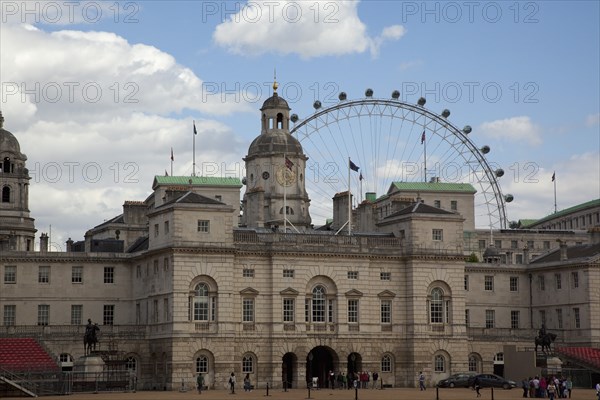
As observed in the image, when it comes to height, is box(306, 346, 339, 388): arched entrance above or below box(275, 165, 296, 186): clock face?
below

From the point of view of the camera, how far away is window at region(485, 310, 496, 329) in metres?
119

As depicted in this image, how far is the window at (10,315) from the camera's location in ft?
341

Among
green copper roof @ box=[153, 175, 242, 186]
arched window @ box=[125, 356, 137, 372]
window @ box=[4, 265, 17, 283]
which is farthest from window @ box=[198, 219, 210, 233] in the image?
green copper roof @ box=[153, 175, 242, 186]

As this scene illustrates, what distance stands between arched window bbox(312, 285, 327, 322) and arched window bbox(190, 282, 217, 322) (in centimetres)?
876

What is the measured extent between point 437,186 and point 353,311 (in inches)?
2605

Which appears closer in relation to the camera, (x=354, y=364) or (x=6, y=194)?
(x=354, y=364)

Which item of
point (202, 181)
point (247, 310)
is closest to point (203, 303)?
point (247, 310)

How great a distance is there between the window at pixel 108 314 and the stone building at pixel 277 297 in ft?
0.32

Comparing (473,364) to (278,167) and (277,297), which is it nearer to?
(277,297)

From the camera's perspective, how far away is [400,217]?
357 ft

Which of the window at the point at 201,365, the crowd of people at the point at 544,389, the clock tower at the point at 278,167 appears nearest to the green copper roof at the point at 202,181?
the clock tower at the point at 278,167

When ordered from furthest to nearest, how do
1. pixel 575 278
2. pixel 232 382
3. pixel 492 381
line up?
pixel 575 278
pixel 492 381
pixel 232 382

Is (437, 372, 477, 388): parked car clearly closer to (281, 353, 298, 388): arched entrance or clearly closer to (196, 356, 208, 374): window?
(281, 353, 298, 388): arched entrance

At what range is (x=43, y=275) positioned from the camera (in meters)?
106
